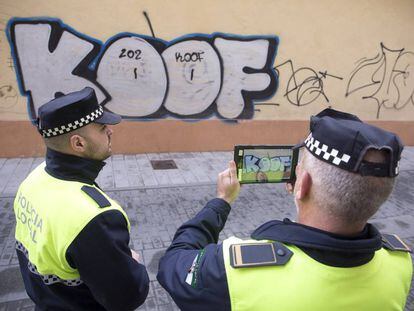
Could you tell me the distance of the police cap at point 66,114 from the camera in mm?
1919

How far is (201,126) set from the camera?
7.32 m

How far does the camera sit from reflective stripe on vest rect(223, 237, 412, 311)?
45.9 inches

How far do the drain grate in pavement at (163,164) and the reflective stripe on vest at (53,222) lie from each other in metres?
4.70

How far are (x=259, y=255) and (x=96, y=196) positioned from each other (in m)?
0.91

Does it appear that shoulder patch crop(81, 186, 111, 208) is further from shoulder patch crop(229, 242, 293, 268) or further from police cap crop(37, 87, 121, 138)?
shoulder patch crop(229, 242, 293, 268)

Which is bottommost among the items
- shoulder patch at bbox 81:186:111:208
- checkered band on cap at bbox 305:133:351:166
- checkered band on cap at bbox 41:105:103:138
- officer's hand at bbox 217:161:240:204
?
shoulder patch at bbox 81:186:111:208

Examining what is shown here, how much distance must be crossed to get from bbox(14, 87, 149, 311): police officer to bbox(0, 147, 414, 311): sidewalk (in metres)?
1.56

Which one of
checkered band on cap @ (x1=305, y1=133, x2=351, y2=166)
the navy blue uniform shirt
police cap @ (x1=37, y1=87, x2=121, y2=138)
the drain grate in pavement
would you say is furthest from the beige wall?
A: checkered band on cap @ (x1=305, y1=133, x2=351, y2=166)

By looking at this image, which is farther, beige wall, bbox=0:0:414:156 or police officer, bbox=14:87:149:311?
beige wall, bbox=0:0:414:156

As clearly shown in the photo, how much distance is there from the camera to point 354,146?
1204mm

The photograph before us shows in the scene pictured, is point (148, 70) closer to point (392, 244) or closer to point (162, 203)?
point (162, 203)

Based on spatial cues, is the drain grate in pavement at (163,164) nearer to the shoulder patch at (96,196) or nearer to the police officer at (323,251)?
the shoulder patch at (96,196)

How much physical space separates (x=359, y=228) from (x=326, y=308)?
0.31 meters

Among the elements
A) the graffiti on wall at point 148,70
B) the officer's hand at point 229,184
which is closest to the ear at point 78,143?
the officer's hand at point 229,184
